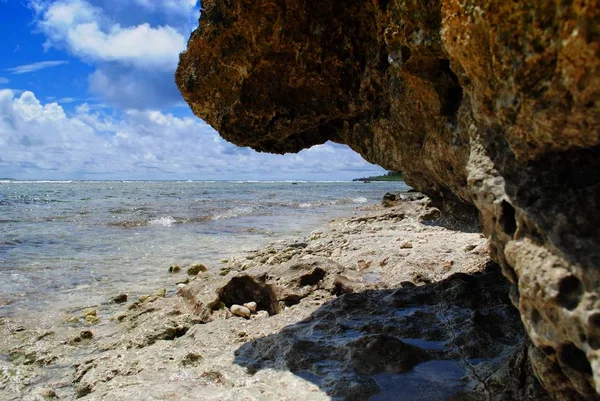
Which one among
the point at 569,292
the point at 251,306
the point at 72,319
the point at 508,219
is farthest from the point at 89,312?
the point at 569,292

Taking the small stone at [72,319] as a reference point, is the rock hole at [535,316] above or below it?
above

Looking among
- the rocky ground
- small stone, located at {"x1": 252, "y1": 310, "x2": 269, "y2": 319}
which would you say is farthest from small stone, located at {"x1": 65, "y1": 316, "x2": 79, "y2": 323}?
small stone, located at {"x1": 252, "y1": 310, "x2": 269, "y2": 319}

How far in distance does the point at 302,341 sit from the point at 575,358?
9.22 ft

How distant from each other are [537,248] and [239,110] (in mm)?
5092

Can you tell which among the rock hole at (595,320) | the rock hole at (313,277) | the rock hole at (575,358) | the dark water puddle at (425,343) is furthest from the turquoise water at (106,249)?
the rock hole at (595,320)

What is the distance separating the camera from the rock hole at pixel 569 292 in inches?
85.5

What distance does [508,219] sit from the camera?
274cm

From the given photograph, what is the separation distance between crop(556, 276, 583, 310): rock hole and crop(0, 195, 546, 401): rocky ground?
1444 millimetres

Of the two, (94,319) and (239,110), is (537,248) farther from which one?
(94,319)

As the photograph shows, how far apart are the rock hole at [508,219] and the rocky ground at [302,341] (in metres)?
1.34

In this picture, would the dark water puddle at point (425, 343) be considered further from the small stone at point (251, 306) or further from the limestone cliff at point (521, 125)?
the small stone at point (251, 306)

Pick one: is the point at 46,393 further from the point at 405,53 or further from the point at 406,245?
the point at 406,245

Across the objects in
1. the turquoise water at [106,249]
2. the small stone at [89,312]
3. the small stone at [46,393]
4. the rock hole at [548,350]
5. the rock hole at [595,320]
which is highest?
the rock hole at [595,320]

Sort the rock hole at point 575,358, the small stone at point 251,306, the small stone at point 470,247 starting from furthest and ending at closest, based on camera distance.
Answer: the small stone at point 470,247 < the small stone at point 251,306 < the rock hole at point 575,358
